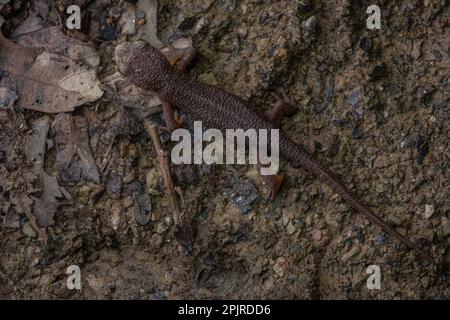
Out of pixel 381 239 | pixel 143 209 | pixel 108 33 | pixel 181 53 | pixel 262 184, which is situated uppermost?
pixel 108 33

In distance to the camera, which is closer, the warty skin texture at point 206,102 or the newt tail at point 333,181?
the newt tail at point 333,181

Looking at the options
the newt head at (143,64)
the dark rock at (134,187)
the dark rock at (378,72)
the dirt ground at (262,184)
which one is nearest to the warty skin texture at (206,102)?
the newt head at (143,64)

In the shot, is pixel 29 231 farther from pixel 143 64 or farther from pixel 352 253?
pixel 352 253

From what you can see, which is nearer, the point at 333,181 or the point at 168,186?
the point at 333,181

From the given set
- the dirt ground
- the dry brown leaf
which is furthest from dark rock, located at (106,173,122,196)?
the dry brown leaf

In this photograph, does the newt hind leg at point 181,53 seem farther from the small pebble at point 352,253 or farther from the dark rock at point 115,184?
the small pebble at point 352,253

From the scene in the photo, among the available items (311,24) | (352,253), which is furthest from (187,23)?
(352,253)
